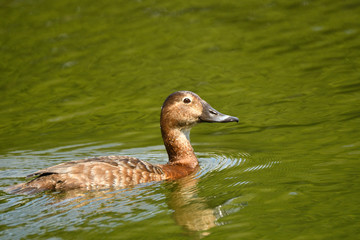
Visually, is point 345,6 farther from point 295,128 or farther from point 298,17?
point 295,128

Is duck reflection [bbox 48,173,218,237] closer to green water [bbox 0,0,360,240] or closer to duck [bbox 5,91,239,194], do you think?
green water [bbox 0,0,360,240]

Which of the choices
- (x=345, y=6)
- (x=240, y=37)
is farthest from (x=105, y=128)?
(x=345, y=6)

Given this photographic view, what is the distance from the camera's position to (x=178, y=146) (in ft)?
28.8

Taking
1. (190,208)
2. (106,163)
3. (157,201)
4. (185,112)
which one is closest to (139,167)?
(106,163)

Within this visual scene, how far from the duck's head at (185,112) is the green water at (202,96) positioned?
61 centimetres

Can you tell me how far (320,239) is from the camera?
562cm

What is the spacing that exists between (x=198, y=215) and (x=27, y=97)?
23.1ft

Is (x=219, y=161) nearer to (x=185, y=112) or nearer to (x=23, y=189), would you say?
(x=185, y=112)

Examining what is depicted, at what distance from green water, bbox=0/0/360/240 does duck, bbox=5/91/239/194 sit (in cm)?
19

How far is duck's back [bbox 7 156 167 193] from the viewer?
24.5 ft

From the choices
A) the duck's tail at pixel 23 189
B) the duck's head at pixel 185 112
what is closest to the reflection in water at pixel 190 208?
the duck's head at pixel 185 112

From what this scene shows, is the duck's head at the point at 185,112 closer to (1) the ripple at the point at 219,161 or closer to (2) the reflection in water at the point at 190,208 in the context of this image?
(1) the ripple at the point at 219,161

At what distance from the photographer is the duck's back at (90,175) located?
24.5ft

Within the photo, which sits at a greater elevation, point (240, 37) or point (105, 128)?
point (240, 37)
